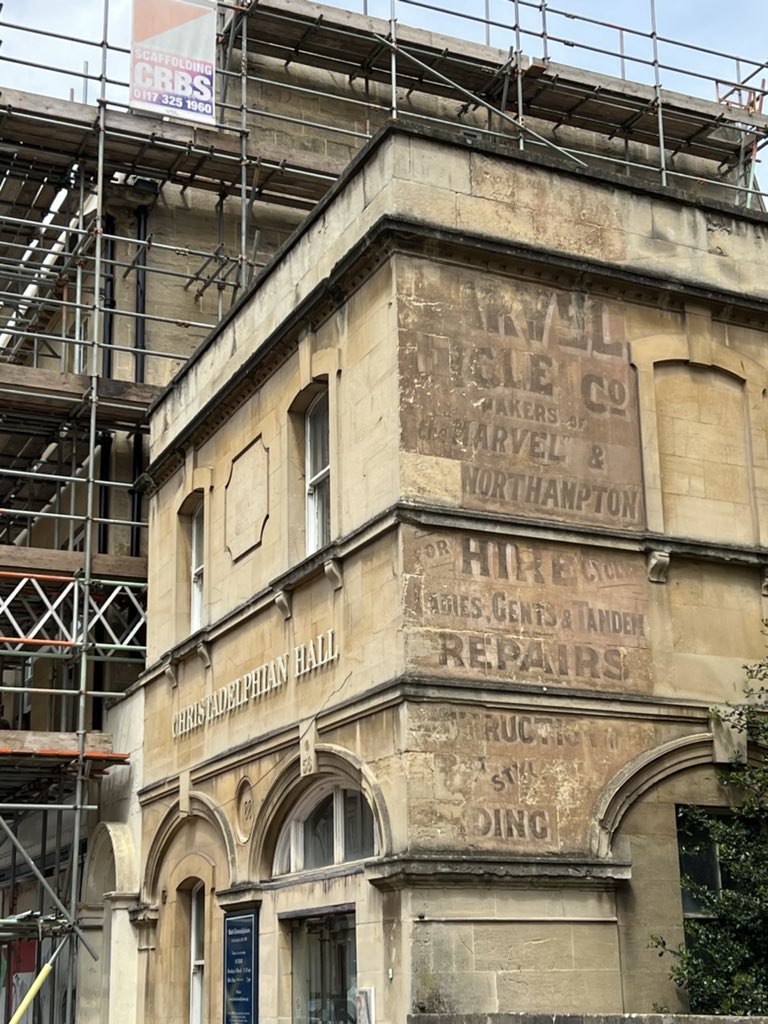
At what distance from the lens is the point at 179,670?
1959cm

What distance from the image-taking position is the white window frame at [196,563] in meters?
19.9

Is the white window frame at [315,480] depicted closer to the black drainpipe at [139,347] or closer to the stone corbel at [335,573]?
the stone corbel at [335,573]

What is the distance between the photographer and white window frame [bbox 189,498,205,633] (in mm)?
19922

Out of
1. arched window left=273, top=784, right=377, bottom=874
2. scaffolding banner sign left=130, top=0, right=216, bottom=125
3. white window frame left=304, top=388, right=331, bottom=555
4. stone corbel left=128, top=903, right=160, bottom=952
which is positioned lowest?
stone corbel left=128, top=903, right=160, bottom=952

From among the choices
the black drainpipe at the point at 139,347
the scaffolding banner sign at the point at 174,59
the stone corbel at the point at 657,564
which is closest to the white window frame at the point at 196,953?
the black drainpipe at the point at 139,347

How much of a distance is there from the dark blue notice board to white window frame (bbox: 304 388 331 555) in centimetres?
410

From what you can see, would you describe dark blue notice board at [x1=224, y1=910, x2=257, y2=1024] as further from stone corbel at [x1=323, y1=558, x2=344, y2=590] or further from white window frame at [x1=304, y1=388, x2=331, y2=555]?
white window frame at [x1=304, y1=388, x2=331, y2=555]

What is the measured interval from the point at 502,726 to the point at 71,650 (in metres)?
10.3

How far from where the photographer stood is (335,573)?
14.7 meters

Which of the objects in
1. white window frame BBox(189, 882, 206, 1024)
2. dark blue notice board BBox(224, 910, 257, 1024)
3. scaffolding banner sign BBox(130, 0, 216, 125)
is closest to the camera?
dark blue notice board BBox(224, 910, 257, 1024)

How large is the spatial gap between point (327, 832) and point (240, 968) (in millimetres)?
2069

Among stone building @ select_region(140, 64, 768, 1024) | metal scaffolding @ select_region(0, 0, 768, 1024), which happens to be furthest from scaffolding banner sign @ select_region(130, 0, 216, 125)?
stone building @ select_region(140, 64, 768, 1024)

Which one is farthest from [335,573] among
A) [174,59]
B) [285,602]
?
[174,59]

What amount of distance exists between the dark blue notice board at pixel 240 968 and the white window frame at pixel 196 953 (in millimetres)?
Answer: 1481
